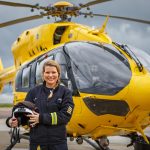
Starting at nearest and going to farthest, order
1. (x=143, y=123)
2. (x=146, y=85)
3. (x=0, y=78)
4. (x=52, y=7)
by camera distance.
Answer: (x=146, y=85) → (x=143, y=123) → (x=52, y=7) → (x=0, y=78)

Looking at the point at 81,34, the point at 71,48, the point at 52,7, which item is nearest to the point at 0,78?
the point at 52,7

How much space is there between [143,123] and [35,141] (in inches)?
138

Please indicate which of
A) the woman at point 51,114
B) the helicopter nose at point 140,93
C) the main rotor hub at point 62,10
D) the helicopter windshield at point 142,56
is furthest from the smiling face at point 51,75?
the main rotor hub at point 62,10

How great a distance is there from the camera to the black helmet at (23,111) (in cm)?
357

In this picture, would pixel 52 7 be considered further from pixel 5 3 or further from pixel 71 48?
pixel 71 48

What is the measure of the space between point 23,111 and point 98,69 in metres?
3.17

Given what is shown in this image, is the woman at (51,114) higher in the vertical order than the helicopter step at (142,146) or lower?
higher

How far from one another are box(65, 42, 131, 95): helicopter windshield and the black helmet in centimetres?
287

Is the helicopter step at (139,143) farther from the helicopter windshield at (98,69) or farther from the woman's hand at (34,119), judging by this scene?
the woman's hand at (34,119)

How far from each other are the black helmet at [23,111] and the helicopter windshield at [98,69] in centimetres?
287

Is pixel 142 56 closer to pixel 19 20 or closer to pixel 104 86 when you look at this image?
pixel 104 86

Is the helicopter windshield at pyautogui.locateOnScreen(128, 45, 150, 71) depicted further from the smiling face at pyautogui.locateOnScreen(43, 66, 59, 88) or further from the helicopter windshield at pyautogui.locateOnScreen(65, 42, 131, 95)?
the smiling face at pyautogui.locateOnScreen(43, 66, 59, 88)

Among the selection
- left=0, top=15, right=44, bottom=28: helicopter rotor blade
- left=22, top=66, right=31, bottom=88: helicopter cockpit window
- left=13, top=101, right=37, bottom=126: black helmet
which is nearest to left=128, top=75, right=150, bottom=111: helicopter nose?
left=22, top=66, right=31, bottom=88: helicopter cockpit window

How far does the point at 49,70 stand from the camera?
3.72m
